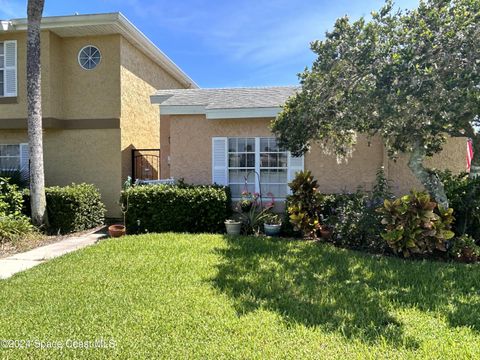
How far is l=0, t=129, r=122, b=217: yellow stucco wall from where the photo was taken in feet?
42.4

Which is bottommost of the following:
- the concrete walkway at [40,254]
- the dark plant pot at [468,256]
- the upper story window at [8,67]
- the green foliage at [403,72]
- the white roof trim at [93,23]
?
the concrete walkway at [40,254]

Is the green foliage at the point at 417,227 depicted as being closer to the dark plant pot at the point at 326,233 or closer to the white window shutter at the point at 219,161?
the dark plant pot at the point at 326,233

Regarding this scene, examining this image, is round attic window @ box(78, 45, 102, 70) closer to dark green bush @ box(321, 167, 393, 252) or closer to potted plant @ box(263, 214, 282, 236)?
potted plant @ box(263, 214, 282, 236)

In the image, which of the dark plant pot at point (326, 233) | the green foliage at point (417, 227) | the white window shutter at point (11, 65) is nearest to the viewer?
the green foliage at point (417, 227)

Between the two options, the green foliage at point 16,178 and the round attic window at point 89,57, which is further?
the round attic window at point 89,57

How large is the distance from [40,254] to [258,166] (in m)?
6.77

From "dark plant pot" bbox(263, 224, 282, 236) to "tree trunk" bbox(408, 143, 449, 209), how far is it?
3869mm

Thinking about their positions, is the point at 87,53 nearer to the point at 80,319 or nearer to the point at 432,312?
the point at 80,319

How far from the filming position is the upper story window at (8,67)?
12899 millimetres

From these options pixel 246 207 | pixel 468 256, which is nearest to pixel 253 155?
pixel 246 207

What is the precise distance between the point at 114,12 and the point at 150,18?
358 centimetres

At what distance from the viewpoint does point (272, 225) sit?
9797 mm

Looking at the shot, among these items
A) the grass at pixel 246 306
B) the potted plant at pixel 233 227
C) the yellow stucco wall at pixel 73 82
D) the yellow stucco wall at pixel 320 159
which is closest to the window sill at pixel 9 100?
the yellow stucco wall at pixel 73 82

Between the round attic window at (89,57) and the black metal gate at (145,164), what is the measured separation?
3.64m
